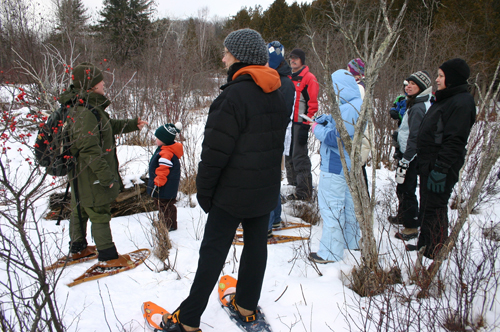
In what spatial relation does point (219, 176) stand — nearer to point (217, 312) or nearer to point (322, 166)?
point (217, 312)

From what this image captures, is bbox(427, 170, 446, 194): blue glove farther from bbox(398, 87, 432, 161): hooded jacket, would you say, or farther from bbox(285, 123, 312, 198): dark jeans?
bbox(285, 123, 312, 198): dark jeans

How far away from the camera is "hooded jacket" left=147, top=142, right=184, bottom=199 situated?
3.37 metres

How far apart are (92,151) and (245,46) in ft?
5.24

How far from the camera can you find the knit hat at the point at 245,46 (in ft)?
5.58

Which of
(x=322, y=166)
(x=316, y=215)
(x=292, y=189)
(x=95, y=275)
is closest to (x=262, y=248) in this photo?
(x=322, y=166)

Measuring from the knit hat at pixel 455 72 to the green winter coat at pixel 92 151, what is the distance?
2.91m

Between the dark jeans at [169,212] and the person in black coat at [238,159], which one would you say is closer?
the person in black coat at [238,159]

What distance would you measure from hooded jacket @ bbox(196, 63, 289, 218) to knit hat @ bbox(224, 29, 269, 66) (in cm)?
5

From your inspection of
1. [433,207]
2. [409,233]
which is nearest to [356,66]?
[433,207]

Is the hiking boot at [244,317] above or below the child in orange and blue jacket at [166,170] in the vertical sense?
below

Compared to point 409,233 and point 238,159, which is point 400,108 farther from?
point 238,159

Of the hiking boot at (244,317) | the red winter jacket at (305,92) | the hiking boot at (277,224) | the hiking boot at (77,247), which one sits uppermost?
the red winter jacket at (305,92)

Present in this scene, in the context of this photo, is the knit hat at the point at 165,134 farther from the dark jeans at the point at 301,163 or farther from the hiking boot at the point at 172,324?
the hiking boot at the point at 172,324

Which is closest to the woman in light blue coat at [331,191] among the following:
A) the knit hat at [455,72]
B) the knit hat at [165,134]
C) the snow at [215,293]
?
the snow at [215,293]
